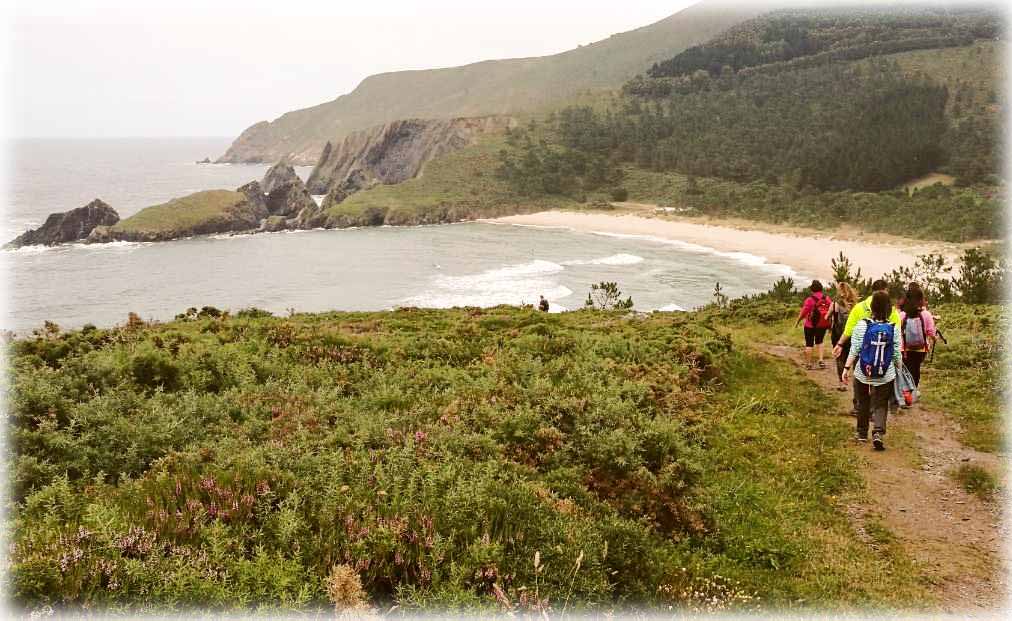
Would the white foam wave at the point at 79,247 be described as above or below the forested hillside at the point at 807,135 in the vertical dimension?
below

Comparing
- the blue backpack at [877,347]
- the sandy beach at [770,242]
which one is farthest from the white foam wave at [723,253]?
the blue backpack at [877,347]

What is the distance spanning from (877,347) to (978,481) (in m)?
1.98

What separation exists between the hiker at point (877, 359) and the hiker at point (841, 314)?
7.22 ft

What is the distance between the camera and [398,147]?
144 metres

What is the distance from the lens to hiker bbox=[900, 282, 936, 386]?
1074cm

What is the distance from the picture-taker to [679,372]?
1206cm

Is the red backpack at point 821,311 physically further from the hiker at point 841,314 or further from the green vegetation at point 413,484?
the green vegetation at point 413,484

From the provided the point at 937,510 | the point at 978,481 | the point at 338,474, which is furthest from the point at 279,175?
the point at 937,510

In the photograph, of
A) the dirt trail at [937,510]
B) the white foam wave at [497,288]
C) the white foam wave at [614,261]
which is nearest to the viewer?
the dirt trail at [937,510]

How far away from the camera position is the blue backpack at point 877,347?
29.9 ft

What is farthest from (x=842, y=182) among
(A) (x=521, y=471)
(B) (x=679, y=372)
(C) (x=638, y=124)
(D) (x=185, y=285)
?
(A) (x=521, y=471)

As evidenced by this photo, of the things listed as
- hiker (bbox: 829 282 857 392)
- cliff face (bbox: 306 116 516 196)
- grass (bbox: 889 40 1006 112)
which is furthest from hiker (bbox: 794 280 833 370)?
cliff face (bbox: 306 116 516 196)

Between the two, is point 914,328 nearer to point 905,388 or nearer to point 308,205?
point 905,388

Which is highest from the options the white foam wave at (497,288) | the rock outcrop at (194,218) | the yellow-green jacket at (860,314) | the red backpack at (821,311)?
the rock outcrop at (194,218)
